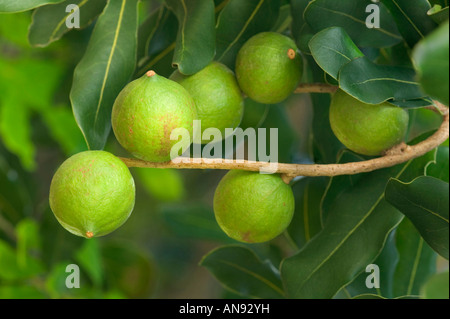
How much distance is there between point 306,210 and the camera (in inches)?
41.5

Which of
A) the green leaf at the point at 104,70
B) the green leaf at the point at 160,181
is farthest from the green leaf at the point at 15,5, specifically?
the green leaf at the point at 160,181

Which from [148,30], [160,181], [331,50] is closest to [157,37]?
[148,30]

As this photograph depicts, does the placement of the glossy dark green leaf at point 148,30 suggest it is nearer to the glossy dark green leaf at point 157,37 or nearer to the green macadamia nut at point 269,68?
the glossy dark green leaf at point 157,37

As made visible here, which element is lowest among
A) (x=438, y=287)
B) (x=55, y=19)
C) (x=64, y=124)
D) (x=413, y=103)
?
(x=438, y=287)

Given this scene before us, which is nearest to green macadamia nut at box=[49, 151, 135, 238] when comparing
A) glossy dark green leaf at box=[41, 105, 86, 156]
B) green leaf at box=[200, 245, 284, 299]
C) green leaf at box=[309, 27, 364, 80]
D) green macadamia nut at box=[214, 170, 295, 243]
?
green macadamia nut at box=[214, 170, 295, 243]

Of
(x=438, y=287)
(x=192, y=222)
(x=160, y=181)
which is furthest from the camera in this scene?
(x=160, y=181)

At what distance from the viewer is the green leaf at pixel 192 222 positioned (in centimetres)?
146

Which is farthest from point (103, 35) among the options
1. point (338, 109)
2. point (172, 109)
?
point (338, 109)

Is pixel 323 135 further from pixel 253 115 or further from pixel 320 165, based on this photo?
pixel 320 165

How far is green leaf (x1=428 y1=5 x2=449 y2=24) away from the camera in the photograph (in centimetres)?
69

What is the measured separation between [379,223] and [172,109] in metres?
0.35

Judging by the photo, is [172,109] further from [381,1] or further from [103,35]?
[381,1]

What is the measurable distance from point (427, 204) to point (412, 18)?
259 mm

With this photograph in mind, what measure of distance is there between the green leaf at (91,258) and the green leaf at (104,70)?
56 cm
